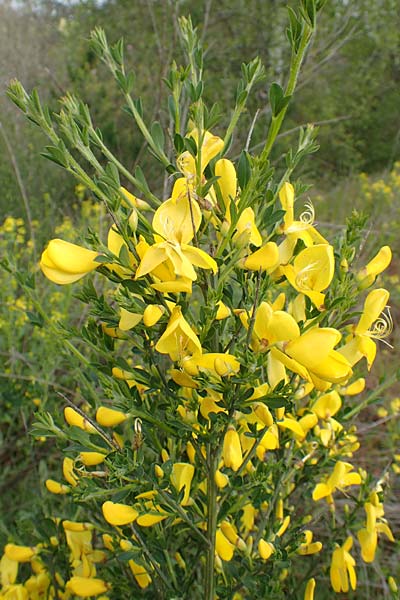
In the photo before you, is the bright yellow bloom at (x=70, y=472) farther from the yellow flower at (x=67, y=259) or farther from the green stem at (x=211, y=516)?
the yellow flower at (x=67, y=259)

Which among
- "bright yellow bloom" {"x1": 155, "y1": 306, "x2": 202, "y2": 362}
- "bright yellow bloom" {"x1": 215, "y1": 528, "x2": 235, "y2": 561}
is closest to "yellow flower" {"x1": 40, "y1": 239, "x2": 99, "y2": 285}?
"bright yellow bloom" {"x1": 155, "y1": 306, "x2": 202, "y2": 362}

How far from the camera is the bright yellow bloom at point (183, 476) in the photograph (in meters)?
0.83

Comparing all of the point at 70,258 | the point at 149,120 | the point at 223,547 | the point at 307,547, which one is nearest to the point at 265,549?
the point at 223,547

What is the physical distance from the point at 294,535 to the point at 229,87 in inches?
204

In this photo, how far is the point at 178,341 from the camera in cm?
70

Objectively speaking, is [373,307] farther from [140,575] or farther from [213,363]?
[140,575]

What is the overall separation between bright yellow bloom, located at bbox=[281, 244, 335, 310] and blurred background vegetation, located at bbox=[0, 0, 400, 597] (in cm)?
38

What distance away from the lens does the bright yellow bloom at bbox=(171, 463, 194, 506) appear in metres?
0.83

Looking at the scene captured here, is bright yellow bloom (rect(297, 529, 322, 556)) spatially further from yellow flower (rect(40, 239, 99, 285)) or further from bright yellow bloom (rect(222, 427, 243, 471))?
yellow flower (rect(40, 239, 99, 285))

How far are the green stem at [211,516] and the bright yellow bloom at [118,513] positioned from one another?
11cm

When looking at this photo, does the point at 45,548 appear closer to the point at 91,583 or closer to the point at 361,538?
the point at 91,583

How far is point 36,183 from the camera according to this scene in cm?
430

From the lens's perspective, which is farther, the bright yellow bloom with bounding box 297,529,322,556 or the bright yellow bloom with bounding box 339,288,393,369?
the bright yellow bloom with bounding box 297,529,322,556

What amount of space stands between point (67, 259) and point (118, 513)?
1.15 feet
